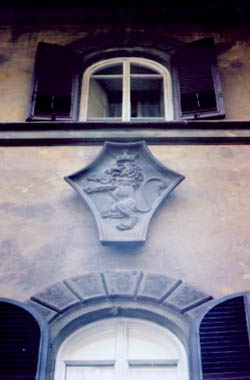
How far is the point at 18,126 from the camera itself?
636 cm

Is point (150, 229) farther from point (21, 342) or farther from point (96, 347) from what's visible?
point (21, 342)

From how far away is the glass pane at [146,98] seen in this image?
23.8 feet

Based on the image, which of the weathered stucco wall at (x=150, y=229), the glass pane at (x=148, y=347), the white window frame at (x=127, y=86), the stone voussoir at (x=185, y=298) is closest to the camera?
the glass pane at (x=148, y=347)

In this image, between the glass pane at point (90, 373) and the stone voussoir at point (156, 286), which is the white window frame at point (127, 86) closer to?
the stone voussoir at point (156, 286)

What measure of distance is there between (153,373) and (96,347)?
54cm

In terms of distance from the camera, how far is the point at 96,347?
15.2 ft

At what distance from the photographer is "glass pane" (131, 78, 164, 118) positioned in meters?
7.26

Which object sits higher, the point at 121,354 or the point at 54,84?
the point at 54,84

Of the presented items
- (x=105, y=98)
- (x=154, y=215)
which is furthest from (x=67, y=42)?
(x=154, y=215)

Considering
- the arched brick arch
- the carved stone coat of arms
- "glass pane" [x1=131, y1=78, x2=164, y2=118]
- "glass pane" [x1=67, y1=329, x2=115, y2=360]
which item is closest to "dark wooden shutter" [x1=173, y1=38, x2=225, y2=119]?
"glass pane" [x1=131, y1=78, x2=164, y2=118]

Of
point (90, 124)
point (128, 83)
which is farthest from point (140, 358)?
point (128, 83)

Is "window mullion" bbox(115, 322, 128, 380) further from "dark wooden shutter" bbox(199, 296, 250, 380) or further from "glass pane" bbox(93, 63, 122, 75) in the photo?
"glass pane" bbox(93, 63, 122, 75)

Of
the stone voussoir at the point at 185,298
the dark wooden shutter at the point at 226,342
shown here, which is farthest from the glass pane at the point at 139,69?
the dark wooden shutter at the point at 226,342

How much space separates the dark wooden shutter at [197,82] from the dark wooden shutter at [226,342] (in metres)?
2.90
